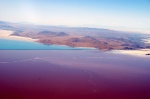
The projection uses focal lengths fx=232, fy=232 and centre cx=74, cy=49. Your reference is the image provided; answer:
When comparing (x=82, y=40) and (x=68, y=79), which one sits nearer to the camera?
(x=68, y=79)

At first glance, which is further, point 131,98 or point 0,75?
point 0,75

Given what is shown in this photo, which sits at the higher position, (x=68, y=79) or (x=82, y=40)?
A: (x=82, y=40)

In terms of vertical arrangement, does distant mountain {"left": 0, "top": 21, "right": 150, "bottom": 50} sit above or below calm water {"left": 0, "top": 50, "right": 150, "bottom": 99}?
above

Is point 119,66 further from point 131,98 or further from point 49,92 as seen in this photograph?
point 49,92

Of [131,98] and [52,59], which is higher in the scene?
[52,59]

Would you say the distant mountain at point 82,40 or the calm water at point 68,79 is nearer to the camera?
the calm water at point 68,79

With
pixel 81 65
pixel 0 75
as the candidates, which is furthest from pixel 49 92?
pixel 81 65

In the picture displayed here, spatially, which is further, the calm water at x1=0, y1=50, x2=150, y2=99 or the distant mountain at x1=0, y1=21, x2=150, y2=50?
the distant mountain at x1=0, y1=21, x2=150, y2=50

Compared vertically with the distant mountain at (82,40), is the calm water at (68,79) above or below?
below
